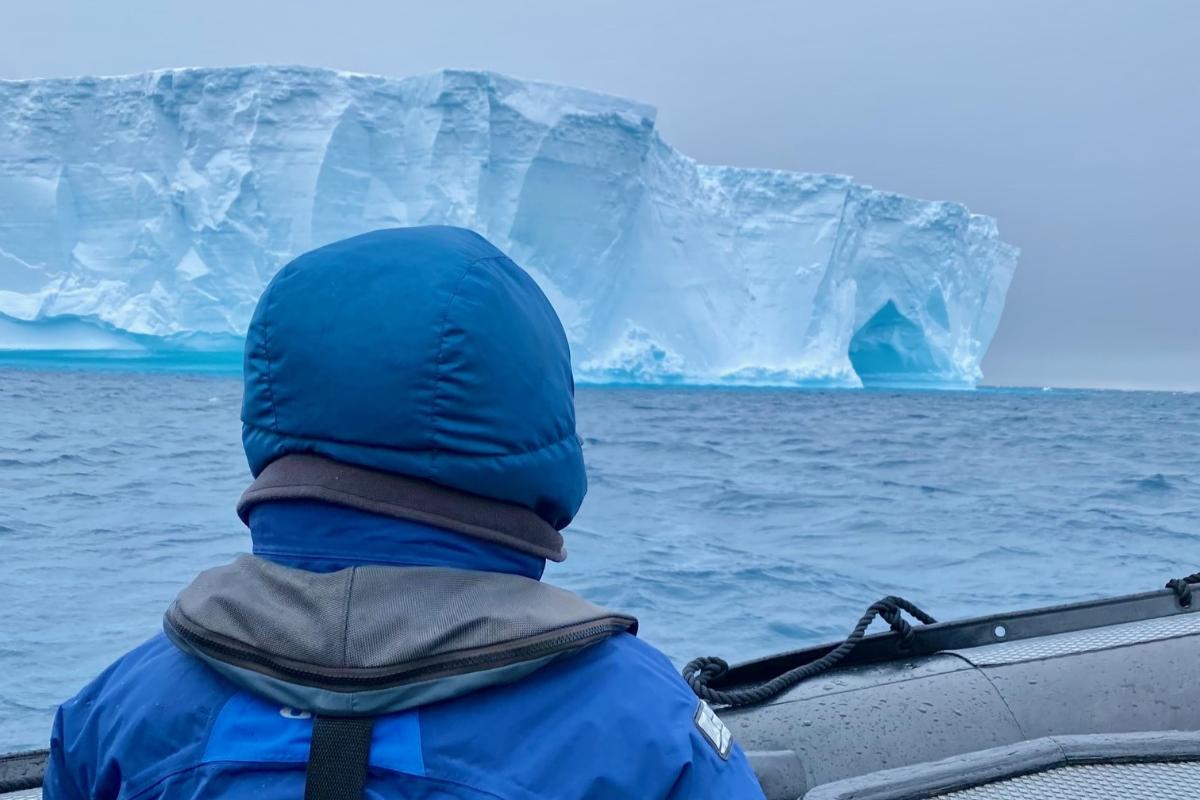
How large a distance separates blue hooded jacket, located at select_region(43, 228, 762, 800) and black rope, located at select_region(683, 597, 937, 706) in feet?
2.00

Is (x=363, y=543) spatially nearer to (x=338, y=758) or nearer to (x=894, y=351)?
(x=338, y=758)

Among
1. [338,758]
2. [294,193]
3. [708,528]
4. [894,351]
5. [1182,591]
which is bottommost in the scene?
[894,351]

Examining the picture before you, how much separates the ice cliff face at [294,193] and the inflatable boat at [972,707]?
1690cm

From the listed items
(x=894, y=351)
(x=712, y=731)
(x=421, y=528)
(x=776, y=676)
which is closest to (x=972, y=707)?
(x=776, y=676)

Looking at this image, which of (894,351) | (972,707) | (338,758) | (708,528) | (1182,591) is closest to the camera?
(338,758)

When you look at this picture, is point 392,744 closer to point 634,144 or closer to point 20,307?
point 634,144

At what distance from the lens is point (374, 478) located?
537 mm

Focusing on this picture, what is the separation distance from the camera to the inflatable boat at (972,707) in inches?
36.8

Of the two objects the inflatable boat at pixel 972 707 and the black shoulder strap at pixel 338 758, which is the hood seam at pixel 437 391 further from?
the inflatable boat at pixel 972 707

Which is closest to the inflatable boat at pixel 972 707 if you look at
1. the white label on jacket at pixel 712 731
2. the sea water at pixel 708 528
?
the white label on jacket at pixel 712 731

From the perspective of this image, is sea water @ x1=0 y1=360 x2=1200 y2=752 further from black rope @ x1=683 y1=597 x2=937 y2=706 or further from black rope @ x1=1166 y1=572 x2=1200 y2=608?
black rope @ x1=1166 y1=572 x2=1200 y2=608

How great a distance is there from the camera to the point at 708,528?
7.21 m

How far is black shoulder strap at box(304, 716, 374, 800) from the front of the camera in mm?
476

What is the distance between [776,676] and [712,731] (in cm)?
75
